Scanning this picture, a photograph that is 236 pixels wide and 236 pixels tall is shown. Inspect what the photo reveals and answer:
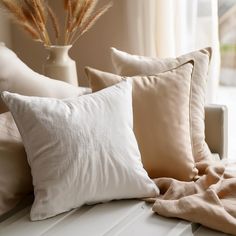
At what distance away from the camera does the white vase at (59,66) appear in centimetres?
251

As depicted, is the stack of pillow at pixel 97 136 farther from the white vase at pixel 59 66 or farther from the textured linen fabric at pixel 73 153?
the white vase at pixel 59 66

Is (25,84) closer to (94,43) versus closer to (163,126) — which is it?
(163,126)

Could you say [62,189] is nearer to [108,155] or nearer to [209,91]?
[108,155]

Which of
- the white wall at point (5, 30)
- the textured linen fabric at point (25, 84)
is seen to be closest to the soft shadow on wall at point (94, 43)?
the white wall at point (5, 30)

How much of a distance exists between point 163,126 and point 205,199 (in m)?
0.33

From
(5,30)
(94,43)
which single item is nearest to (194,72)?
(94,43)

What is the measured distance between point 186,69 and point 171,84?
10 centimetres

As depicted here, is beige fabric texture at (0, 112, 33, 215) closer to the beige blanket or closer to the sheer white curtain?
the beige blanket

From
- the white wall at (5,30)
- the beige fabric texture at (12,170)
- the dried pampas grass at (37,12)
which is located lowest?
the beige fabric texture at (12,170)

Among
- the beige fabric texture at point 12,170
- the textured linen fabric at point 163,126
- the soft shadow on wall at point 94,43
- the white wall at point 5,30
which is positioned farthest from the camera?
the white wall at point 5,30

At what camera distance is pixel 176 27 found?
260cm

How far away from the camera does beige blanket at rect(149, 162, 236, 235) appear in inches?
60.4

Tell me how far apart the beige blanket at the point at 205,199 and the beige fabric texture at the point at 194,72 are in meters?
0.13

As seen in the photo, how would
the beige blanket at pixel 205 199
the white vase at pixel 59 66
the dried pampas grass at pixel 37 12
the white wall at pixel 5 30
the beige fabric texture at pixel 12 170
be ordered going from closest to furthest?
the beige blanket at pixel 205 199, the beige fabric texture at pixel 12 170, the dried pampas grass at pixel 37 12, the white vase at pixel 59 66, the white wall at pixel 5 30
